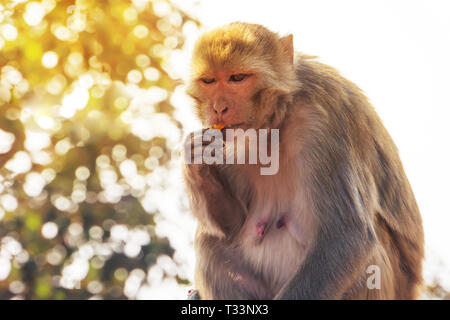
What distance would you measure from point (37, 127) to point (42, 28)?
121 cm

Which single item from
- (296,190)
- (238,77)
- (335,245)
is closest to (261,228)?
(296,190)

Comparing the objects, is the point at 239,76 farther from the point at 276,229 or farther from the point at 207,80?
the point at 276,229

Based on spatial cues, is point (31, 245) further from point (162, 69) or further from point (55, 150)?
point (162, 69)

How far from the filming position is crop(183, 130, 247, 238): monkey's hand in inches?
134

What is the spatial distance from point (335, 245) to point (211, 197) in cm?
85

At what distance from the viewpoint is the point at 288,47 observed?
3.44 metres

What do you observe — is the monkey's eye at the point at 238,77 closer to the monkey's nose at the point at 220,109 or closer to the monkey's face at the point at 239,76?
the monkey's face at the point at 239,76

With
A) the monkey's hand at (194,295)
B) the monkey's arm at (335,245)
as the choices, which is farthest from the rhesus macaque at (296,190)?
the monkey's hand at (194,295)

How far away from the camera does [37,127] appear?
665 centimetres

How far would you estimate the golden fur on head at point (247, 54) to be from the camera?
3211 millimetres

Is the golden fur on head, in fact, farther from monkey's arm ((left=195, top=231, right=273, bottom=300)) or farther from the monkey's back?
monkey's arm ((left=195, top=231, right=273, bottom=300))

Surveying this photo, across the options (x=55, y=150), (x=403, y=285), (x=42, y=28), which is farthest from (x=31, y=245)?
(x=403, y=285)

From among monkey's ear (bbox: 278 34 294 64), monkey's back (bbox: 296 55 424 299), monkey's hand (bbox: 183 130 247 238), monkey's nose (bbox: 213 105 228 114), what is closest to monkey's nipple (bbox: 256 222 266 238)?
monkey's hand (bbox: 183 130 247 238)

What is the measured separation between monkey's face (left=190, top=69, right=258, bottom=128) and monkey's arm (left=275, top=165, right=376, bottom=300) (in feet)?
1.86
